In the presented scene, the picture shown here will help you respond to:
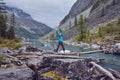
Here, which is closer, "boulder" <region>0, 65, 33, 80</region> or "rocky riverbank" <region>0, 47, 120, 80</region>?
"boulder" <region>0, 65, 33, 80</region>

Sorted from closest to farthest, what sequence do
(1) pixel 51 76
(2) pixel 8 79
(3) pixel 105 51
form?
(2) pixel 8 79 < (1) pixel 51 76 < (3) pixel 105 51

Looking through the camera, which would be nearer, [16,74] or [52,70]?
[16,74]

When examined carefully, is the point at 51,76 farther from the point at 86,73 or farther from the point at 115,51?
the point at 115,51

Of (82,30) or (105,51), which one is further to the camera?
(82,30)

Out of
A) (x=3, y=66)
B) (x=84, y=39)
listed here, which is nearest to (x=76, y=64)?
(x=3, y=66)

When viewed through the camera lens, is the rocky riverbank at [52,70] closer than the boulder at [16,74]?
No

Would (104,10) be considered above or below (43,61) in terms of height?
above

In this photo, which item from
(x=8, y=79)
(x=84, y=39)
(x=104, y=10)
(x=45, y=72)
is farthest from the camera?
(x=104, y=10)

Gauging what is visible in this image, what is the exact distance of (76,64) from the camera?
17953mm

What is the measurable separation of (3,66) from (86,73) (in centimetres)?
596

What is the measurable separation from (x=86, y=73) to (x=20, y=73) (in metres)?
4.69

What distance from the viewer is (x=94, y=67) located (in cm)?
1948

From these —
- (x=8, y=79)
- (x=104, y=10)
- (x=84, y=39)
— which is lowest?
(x=8, y=79)

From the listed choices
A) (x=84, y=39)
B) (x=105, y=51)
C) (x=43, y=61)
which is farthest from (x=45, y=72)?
(x=84, y=39)
